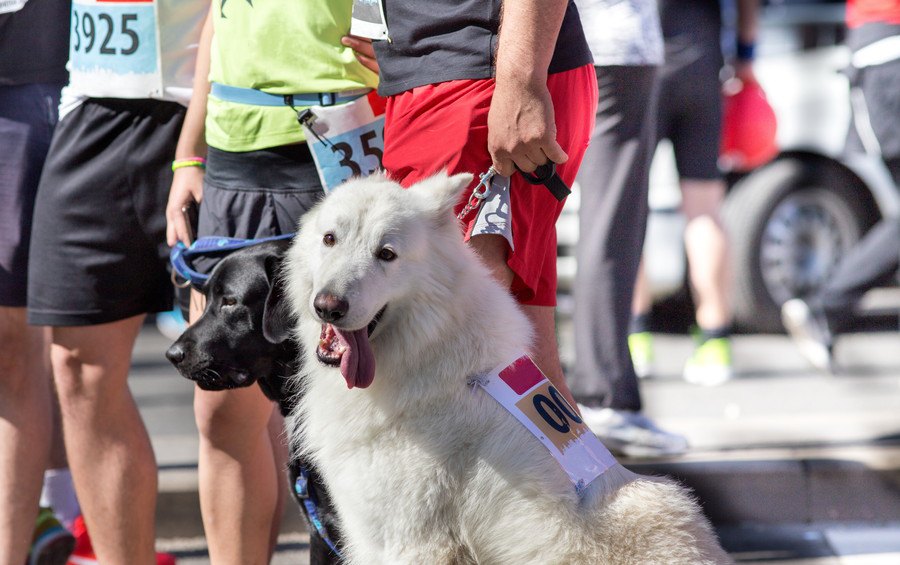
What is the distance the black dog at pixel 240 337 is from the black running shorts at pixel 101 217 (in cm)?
52

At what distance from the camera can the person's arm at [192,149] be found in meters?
3.15

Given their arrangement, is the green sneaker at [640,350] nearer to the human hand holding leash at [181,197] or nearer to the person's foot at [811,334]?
the person's foot at [811,334]

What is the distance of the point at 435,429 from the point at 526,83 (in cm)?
78

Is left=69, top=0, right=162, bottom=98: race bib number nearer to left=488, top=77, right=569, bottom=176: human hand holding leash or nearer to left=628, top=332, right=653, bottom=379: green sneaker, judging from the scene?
left=488, top=77, right=569, bottom=176: human hand holding leash

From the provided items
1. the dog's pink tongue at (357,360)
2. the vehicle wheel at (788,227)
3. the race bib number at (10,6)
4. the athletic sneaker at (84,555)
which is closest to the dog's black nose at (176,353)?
the dog's pink tongue at (357,360)

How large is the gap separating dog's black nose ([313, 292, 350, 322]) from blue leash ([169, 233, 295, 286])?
72cm

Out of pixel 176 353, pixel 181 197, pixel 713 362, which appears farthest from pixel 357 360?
pixel 713 362

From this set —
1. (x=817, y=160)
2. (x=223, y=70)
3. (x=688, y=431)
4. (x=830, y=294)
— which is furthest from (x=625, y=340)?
(x=817, y=160)

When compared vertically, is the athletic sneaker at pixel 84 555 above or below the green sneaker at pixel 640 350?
above

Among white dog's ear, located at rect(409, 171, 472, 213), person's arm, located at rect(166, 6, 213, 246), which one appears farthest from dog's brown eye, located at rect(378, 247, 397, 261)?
person's arm, located at rect(166, 6, 213, 246)

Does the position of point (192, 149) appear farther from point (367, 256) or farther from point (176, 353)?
point (367, 256)

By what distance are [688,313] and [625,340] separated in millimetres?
3692

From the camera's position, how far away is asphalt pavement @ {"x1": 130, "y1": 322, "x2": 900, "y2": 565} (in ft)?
14.1

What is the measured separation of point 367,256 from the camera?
7.61ft
